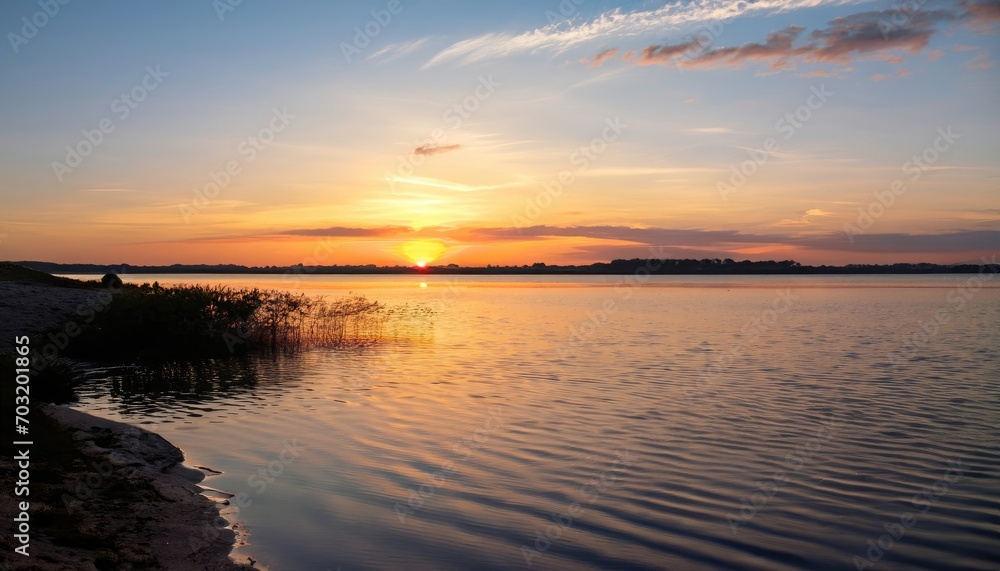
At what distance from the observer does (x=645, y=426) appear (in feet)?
61.0

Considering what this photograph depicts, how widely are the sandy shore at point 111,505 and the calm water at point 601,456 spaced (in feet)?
2.67

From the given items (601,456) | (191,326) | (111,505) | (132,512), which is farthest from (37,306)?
(601,456)

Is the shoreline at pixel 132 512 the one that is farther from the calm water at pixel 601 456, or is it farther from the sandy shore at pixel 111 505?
the calm water at pixel 601 456

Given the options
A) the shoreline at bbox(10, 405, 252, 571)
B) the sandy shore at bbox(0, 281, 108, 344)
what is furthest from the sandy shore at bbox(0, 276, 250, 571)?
the sandy shore at bbox(0, 281, 108, 344)

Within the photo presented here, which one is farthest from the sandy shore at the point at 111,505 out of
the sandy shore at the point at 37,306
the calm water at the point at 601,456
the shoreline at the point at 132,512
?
the sandy shore at the point at 37,306

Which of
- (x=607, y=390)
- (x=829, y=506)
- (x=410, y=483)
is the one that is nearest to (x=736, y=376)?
(x=607, y=390)

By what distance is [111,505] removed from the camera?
10.3m

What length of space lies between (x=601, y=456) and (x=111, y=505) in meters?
9.82

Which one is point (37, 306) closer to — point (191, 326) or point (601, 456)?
point (191, 326)

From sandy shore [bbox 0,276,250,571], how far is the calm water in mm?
813

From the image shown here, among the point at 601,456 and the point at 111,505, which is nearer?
the point at 111,505

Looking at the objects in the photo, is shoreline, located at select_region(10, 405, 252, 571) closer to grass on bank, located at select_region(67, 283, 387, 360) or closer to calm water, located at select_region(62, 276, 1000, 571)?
calm water, located at select_region(62, 276, 1000, 571)

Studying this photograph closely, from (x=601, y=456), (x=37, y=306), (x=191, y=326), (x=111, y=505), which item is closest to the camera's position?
(x=111, y=505)

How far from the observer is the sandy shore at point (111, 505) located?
8570 millimetres
